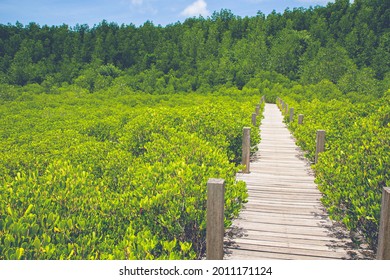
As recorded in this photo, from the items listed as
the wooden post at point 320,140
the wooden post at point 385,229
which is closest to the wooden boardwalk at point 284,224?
the wooden post at point 320,140

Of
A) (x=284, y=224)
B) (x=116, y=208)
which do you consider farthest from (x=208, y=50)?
(x=116, y=208)

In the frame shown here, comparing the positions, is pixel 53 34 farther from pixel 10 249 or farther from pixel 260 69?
pixel 10 249

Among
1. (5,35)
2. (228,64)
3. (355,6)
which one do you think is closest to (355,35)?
(355,6)

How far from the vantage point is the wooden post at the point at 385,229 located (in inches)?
150

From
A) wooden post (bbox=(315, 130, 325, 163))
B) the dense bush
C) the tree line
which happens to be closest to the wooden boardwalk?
the dense bush

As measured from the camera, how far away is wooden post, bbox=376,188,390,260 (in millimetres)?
3820

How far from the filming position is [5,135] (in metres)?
16.2

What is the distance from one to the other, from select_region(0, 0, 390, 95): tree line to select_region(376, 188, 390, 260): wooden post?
51.6 meters

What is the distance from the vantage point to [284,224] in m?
5.99

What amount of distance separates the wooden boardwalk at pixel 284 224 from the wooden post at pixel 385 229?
45.1 inches

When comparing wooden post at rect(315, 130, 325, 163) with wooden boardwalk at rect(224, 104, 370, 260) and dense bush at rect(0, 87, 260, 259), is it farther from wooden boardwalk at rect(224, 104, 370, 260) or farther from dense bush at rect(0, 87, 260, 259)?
dense bush at rect(0, 87, 260, 259)

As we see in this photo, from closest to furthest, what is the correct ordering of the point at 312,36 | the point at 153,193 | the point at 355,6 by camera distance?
the point at 153,193
the point at 312,36
the point at 355,6

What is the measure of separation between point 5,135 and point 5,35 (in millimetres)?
87181

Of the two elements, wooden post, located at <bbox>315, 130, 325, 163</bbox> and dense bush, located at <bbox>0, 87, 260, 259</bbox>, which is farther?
wooden post, located at <bbox>315, 130, 325, 163</bbox>
